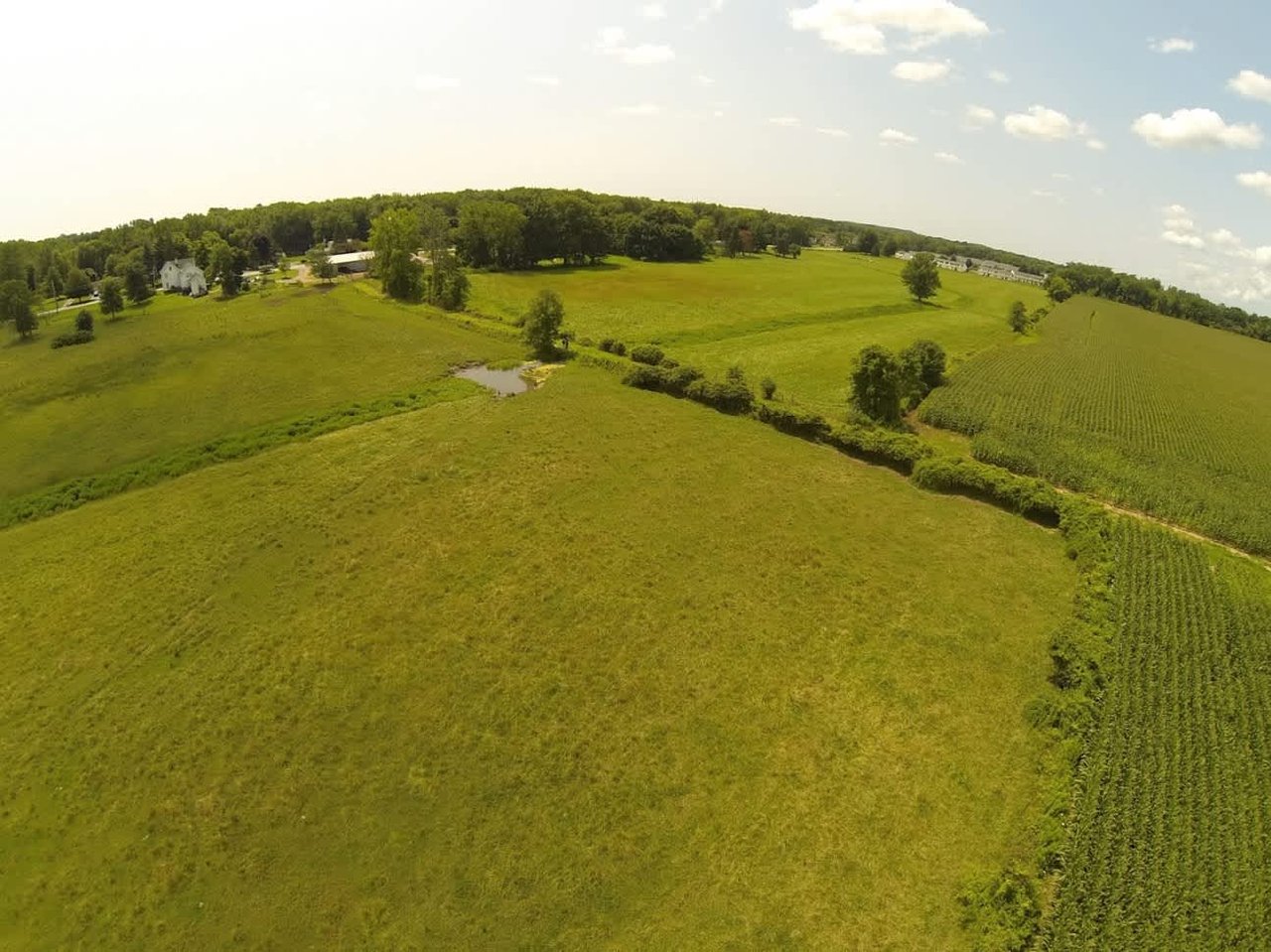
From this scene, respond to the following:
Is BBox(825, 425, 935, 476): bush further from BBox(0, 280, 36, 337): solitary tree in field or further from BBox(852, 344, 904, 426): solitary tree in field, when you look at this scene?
BBox(0, 280, 36, 337): solitary tree in field

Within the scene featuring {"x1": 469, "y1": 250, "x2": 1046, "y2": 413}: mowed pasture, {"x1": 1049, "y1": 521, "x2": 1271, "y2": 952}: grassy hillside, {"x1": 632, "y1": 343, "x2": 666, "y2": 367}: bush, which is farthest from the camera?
{"x1": 469, "y1": 250, "x2": 1046, "y2": 413}: mowed pasture

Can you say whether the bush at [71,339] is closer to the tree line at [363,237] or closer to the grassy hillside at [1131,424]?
the tree line at [363,237]

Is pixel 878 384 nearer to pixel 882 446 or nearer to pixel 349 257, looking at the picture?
pixel 882 446

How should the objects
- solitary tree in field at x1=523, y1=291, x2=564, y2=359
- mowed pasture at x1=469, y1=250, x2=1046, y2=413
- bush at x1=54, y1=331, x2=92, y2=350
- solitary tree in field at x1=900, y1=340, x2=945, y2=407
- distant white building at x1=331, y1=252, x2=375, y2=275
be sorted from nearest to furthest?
solitary tree in field at x1=900, y1=340, x2=945, y2=407
solitary tree in field at x1=523, y1=291, x2=564, y2=359
bush at x1=54, y1=331, x2=92, y2=350
mowed pasture at x1=469, y1=250, x2=1046, y2=413
distant white building at x1=331, y1=252, x2=375, y2=275

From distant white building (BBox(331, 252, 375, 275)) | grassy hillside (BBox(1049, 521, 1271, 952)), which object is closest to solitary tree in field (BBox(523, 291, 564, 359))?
grassy hillside (BBox(1049, 521, 1271, 952))

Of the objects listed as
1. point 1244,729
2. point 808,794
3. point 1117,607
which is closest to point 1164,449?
point 1117,607

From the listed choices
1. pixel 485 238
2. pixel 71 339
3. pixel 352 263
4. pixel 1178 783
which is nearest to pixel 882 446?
pixel 1178 783

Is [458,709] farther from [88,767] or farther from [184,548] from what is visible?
[184,548]
